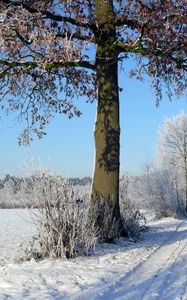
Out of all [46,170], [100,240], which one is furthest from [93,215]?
[46,170]

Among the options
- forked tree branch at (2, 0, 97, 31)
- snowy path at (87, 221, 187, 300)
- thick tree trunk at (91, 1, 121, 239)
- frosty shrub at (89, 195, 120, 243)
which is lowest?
snowy path at (87, 221, 187, 300)

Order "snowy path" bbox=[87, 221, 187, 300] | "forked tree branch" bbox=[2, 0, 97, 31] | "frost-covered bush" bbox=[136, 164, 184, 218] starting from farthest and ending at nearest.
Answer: "frost-covered bush" bbox=[136, 164, 184, 218], "forked tree branch" bbox=[2, 0, 97, 31], "snowy path" bbox=[87, 221, 187, 300]

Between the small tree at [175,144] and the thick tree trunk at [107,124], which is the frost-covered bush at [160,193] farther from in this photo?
the thick tree trunk at [107,124]

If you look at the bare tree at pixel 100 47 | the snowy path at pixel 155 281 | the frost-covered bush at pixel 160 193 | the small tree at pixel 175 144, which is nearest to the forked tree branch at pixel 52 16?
the bare tree at pixel 100 47

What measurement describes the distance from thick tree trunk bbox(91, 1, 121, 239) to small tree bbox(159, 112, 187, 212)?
113ft

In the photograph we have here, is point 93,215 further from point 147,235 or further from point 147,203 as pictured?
point 147,203

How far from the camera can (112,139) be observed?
1190 centimetres

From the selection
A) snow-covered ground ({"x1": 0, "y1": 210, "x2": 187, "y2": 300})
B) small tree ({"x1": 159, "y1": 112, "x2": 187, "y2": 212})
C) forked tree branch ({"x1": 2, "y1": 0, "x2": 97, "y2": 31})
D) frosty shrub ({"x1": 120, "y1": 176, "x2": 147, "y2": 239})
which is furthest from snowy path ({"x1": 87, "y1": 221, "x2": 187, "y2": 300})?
small tree ({"x1": 159, "y1": 112, "x2": 187, "y2": 212})

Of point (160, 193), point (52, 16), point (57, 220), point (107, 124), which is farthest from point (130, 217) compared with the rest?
point (160, 193)

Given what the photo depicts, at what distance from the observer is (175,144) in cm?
4784

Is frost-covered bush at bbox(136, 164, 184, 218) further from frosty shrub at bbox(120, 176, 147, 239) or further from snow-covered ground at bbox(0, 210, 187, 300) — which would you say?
snow-covered ground at bbox(0, 210, 187, 300)

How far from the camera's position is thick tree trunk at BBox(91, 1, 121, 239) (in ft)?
38.7

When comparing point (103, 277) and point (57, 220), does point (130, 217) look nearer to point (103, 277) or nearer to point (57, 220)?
point (57, 220)

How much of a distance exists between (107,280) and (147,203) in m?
27.4
